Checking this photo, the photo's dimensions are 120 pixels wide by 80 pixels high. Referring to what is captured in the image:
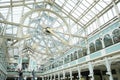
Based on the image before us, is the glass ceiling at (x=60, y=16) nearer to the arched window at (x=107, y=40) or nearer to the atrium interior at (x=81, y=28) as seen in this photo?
the atrium interior at (x=81, y=28)

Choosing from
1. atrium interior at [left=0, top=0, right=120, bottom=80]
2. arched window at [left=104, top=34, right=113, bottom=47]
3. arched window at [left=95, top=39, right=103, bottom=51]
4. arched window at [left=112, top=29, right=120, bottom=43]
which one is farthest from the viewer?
arched window at [left=95, top=39, right=103, bottom=51]

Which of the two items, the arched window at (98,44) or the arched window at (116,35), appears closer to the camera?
the arched window at (116,35)

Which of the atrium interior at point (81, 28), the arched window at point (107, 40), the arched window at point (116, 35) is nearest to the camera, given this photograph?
the arched window at point (116, 35)

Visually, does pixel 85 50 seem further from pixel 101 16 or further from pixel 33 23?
pixel 33 23

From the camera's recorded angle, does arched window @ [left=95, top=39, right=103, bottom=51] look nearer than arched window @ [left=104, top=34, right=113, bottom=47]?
No

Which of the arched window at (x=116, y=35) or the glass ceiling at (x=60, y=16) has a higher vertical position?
the glass ceiling at (x=60, y=16)

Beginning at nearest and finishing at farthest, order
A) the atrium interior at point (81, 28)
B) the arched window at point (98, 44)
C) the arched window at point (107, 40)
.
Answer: the atrium interior at point (81, 28), the arched window at point (107, 40), the arched window at point (98, 44)

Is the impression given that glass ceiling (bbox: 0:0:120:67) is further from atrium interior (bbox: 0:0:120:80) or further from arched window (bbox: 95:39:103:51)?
arched window (bbox: 95:39:103:51)

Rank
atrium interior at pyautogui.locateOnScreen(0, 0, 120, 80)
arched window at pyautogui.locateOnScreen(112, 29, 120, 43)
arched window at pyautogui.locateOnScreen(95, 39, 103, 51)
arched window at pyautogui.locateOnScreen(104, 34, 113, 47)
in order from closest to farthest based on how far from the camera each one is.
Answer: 1. arched window at pyautogui.locateOnScreen(112, 29, 120, 43)
2. atrium interior at pyautogui.locateOnScreen(0, 0, 120, 80)
3. arched window at pyautogui.locateOnScreen(104, 34, 113, 47)
4. arched window at pyautogui.locateOnScreen(95, 39, 103, 51)

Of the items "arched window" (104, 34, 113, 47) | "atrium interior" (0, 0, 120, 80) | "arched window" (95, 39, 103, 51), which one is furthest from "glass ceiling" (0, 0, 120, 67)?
"arched window" (104, 34, 113, 47)

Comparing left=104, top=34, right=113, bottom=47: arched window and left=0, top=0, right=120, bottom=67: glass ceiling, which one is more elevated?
left=0, top=0, right=120, bottom=67: glass ceiling

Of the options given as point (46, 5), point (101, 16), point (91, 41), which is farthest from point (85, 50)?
point (46, 5)

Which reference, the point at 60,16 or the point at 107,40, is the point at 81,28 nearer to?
the point at 60,16

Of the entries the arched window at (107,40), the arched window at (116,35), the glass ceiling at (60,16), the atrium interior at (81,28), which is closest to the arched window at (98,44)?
the atrium interior at (81,28)
